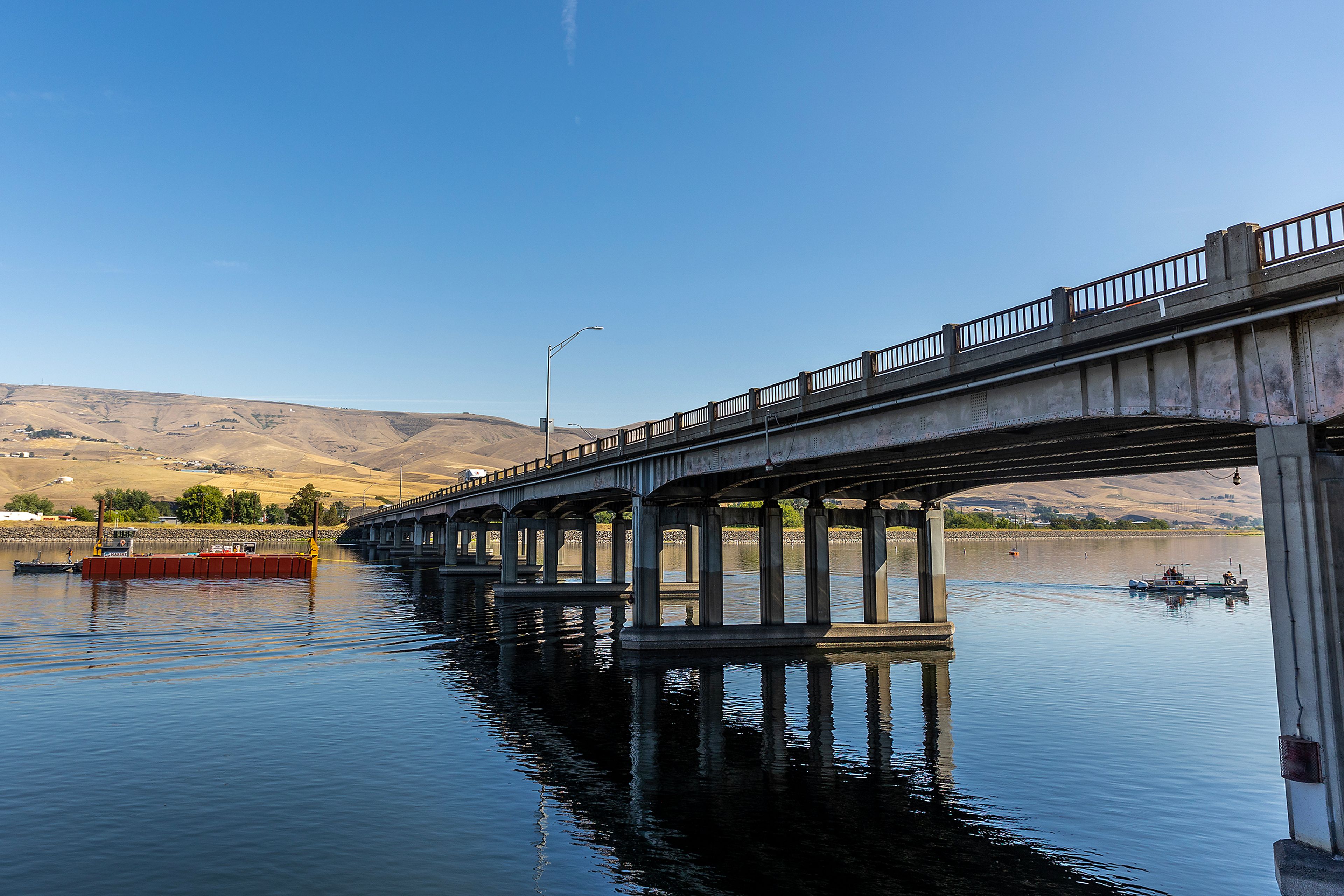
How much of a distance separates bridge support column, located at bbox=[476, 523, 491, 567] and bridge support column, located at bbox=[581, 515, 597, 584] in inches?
1413

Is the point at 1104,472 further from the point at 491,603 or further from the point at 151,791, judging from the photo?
the point at 491,603

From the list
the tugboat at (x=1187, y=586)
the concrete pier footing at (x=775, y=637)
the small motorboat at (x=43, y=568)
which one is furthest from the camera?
the small motorboat at (x=43, y=568)

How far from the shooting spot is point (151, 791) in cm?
2142

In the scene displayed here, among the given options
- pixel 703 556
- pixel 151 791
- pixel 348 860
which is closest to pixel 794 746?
pixel 348 860

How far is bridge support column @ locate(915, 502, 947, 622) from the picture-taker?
49594 millimetres

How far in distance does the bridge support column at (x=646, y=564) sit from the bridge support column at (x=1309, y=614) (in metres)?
33.8

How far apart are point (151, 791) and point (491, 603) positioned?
2070 inches

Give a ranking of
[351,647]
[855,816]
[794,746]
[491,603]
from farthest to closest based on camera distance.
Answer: [491,603]
[351,647]
[794,746]
[855,816]

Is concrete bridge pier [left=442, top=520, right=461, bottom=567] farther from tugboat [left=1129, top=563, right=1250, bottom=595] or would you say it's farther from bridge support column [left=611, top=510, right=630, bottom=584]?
tugboat [left=1129, top=563, right=1250, bottom=595]

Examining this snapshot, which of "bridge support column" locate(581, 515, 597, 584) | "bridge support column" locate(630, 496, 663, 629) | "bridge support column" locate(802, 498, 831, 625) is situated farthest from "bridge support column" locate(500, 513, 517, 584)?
"bridge support column" locate(802, 498, 831, 625)

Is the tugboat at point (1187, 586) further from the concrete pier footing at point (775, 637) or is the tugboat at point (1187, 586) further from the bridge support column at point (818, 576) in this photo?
the bridge support column at point (818, 576)

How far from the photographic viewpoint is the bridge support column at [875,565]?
48719 millimetres

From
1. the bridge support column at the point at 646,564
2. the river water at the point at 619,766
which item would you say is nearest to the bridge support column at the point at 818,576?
the river water at the point at 619,766

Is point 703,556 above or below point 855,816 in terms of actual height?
above
